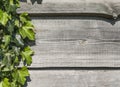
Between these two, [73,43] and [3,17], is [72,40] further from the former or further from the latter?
[3,17]

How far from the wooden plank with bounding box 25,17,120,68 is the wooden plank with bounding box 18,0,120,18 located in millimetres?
28

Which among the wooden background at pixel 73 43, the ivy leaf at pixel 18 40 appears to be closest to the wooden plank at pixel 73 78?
the wooden background at pixel 73 43

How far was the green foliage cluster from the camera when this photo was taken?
122cm

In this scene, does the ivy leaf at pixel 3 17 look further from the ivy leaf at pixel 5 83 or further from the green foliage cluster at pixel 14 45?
the ivy leaf at pixel 5 83

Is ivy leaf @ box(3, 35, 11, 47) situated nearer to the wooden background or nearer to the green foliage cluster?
the green foliage cluster

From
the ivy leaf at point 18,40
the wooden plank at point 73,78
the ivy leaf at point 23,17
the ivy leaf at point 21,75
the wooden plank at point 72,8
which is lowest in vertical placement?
the wooden plank at point 73,78

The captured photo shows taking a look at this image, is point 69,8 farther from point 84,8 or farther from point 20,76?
point 20,76

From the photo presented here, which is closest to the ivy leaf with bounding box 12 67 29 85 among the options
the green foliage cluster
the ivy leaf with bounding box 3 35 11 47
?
the green foliage cluster

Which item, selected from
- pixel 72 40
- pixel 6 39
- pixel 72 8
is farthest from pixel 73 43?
pixel 6 39

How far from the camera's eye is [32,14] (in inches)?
49.6

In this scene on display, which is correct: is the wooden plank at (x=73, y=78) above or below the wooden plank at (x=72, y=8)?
below

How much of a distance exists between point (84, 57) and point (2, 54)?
11.5 inches

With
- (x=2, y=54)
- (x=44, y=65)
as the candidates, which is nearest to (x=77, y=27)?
(x=44, y=65)

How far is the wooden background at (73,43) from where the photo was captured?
127cm
